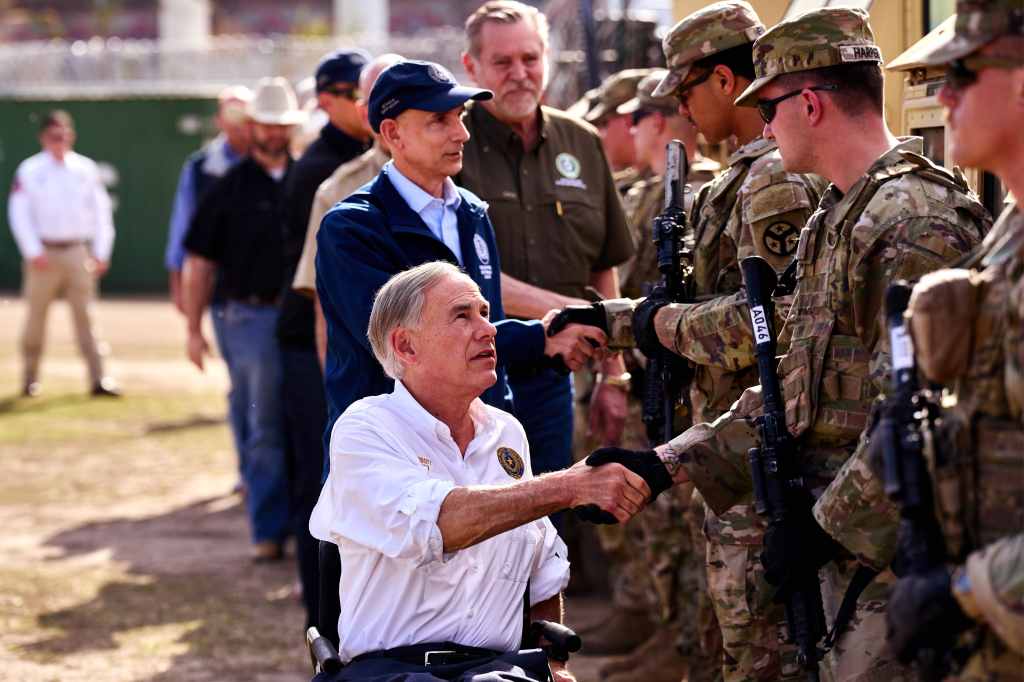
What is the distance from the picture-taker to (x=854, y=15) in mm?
3943

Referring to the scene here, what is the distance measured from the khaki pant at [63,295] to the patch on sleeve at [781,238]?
1035 cm

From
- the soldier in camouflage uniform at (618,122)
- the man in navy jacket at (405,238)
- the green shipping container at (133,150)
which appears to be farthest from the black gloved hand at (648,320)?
the green shipping container at (133,150)

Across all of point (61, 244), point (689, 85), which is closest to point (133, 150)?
point (61, 244)

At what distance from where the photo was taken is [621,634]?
22.0ft

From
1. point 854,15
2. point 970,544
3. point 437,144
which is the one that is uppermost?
point 854,15

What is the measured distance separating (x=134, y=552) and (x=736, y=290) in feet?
16.4

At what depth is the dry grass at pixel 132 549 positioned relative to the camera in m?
6.74

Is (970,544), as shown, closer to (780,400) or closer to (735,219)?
(780,400)

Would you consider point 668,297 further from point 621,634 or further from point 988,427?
point 621,634

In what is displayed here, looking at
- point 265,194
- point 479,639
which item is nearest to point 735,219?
point 479,639

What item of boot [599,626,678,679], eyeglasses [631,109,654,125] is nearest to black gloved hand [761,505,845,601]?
boot [599,626,678,679]

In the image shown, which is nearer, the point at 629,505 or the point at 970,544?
the point at 970,544

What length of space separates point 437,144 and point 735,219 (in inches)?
36.0

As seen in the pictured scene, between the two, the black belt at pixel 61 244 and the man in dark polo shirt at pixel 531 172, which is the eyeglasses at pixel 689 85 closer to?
the man in dark polo shirt at pixel 531 172
